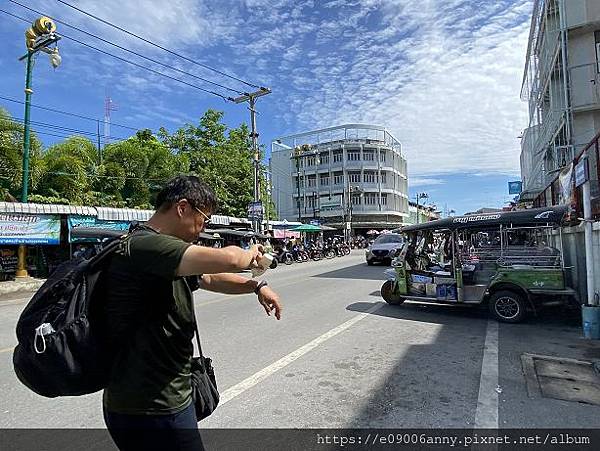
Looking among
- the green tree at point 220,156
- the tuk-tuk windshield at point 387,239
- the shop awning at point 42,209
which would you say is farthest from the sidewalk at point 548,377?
the green tree at point 220,156

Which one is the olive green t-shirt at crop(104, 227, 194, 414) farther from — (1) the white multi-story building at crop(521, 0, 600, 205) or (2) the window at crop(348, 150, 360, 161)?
(2) the window at crop(348, 150, 360, 161)

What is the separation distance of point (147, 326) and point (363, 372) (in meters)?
3.92

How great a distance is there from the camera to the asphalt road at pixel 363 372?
3920mm

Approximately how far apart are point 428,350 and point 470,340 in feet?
3.34

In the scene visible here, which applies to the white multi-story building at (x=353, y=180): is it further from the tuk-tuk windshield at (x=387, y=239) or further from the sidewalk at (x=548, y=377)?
the sidewalk at (x=548, y=377)

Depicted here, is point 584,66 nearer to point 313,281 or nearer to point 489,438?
point 313,281

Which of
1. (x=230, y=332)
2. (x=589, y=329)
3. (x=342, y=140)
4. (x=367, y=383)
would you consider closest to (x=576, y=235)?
(x=589, y=329)

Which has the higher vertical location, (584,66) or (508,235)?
(584,66)

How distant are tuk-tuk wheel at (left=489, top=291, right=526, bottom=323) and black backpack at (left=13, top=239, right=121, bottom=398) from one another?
25.4ft

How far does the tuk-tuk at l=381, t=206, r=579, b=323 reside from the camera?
7.78 m

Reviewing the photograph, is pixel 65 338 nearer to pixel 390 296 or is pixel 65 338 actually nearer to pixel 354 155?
pixel 390 296

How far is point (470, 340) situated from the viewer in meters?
6.76

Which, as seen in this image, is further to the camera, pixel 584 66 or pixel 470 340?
pixel 584 66

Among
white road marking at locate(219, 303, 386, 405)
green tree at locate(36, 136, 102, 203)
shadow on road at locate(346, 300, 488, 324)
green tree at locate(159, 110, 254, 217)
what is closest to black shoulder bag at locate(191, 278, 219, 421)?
white road marking at locate(219, 303, 386, 405)
